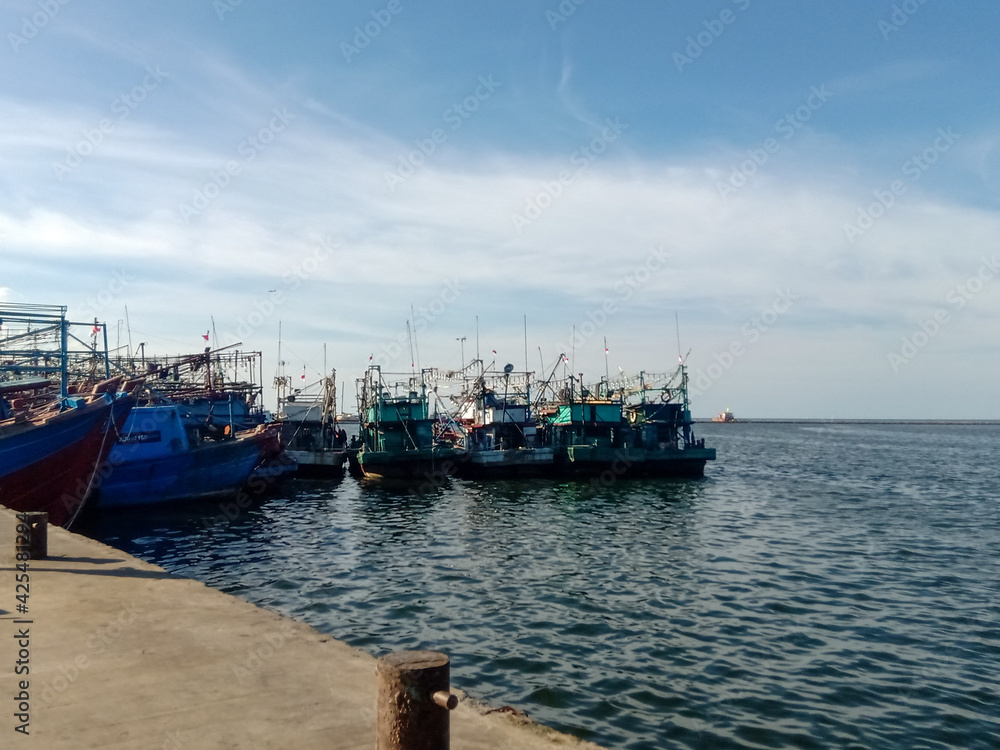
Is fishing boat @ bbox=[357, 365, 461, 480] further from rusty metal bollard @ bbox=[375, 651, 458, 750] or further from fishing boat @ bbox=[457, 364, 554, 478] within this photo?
rusty metal bollard @ bbox=[375, 651, 458, 750]

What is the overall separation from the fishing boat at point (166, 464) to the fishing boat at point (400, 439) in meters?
10.4

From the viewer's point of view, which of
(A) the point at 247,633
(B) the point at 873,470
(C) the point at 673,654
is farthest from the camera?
(B) the point at 873,470

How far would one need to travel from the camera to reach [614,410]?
167 feet

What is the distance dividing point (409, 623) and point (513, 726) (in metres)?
8.66

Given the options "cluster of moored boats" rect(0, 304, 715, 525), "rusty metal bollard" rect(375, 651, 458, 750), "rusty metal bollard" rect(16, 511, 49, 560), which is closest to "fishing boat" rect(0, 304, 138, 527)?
"cluster of moored boats" rect(0, 304, 715, 525)

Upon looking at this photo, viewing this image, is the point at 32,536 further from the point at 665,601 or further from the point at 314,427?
the point at 314,427

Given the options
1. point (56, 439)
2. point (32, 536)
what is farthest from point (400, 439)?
point (32, 536)

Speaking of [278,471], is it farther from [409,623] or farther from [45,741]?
[45,741]

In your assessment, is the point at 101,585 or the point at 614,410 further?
the point at 614,410

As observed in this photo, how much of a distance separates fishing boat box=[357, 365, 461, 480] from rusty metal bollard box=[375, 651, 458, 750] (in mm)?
40613

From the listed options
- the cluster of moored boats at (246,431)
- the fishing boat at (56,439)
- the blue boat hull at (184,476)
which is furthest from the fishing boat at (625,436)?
the fishing boat at (56,439)

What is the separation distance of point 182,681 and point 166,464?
27.9 metres

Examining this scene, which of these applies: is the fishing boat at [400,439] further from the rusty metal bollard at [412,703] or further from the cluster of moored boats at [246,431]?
the rusty metal bollard at [412,703]

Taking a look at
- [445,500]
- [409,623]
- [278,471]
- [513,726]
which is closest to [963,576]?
[409,623]
